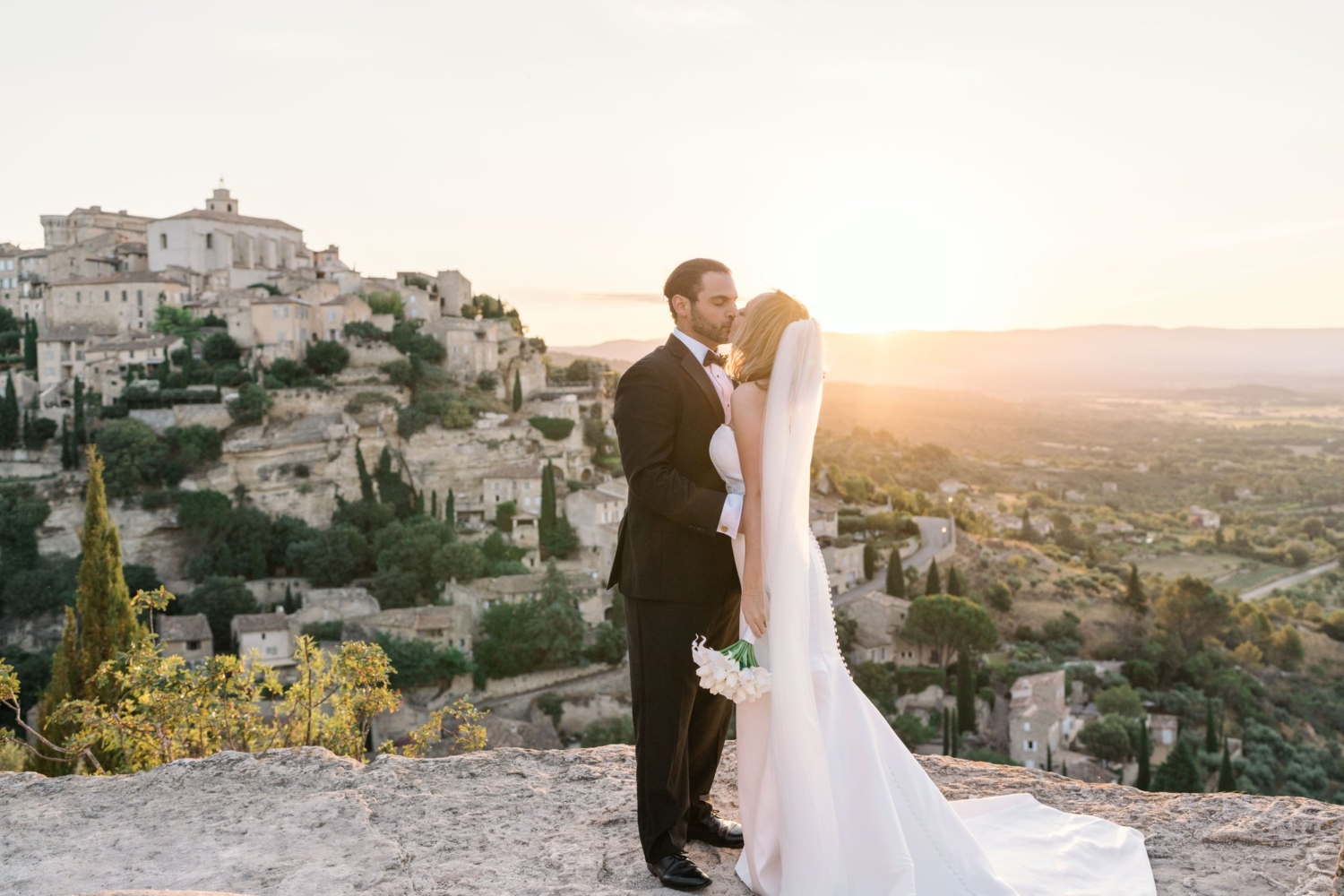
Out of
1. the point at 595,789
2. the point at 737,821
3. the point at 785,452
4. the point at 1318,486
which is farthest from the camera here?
the point at 1318,486

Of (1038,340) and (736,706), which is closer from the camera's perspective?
(736,706)

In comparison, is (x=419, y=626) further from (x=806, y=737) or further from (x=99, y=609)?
(x=806, y=737)

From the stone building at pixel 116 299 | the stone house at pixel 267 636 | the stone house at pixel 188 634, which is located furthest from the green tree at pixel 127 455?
the stone building at pixel 116 299

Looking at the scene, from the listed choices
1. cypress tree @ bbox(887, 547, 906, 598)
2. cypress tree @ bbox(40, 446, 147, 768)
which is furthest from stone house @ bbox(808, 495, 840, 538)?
cypress tree @ bbox(40, 446, 147, 768)

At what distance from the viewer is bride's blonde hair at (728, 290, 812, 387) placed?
2748 millimetres

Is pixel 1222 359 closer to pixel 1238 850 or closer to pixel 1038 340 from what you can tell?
pixel 1038 340

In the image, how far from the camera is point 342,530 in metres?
30.0

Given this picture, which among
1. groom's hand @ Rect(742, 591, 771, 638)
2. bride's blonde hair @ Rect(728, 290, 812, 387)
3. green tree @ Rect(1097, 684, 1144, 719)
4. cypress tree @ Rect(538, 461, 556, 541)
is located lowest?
green tree @ Rect(1097, 684, 1144, 719)

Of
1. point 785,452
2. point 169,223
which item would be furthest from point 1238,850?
point 169,223

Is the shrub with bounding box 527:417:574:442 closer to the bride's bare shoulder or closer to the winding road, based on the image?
the winding road

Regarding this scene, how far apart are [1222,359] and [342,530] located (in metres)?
105

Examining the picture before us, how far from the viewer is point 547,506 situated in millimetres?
30969

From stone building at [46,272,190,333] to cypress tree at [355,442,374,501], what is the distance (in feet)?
41.7

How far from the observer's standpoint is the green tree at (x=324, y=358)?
34969 millimetres
